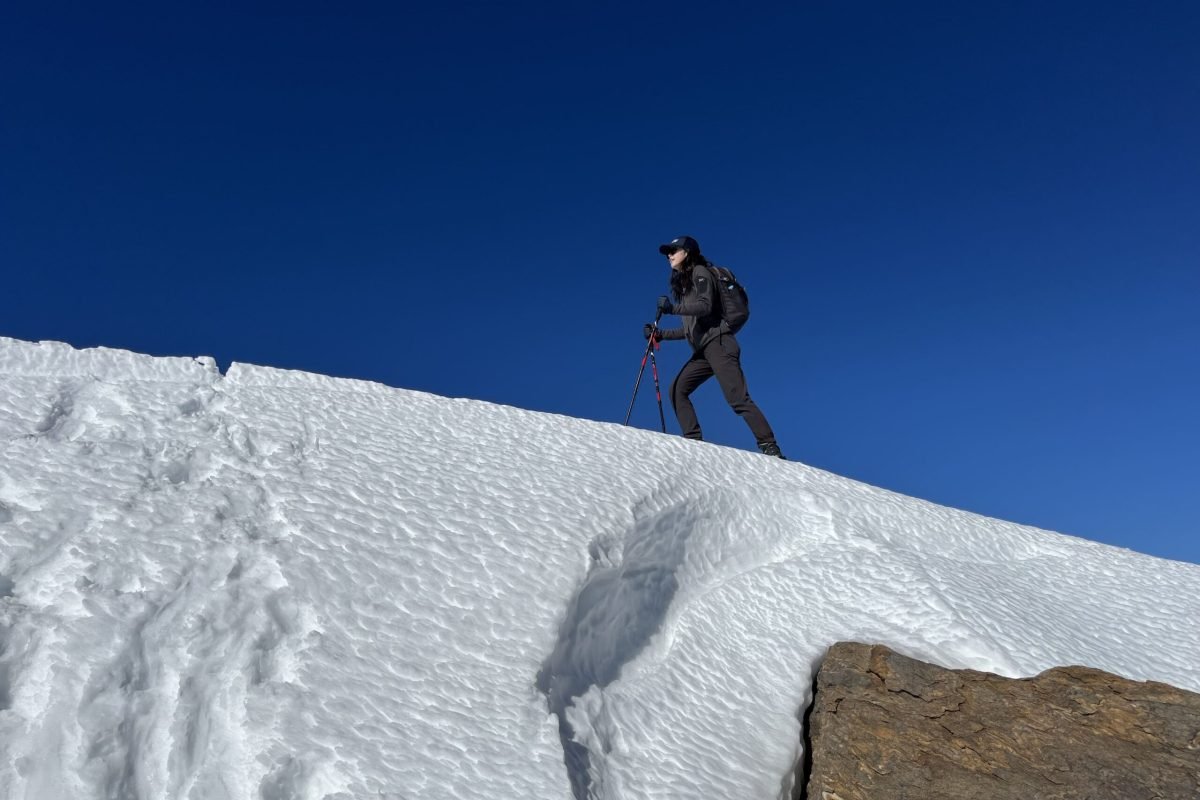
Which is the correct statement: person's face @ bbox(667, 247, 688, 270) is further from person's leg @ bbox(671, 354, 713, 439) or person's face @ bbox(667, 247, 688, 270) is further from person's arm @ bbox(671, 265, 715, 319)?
person's leg @ bbox(671, 354, 713, 439)

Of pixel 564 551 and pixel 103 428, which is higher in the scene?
pixel 103 428

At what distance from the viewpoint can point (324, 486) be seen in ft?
14.7

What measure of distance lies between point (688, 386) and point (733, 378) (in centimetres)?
71

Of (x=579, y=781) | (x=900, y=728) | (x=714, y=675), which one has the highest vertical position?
(x=714, y=675)

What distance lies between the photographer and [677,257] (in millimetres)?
8766

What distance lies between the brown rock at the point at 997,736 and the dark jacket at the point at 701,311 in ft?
15.2

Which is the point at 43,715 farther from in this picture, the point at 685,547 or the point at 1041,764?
the point at 1041,764

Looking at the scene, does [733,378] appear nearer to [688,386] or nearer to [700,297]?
[688,386]

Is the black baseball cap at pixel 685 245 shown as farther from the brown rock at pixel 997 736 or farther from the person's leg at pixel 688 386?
the brown rock at pixel 997 736

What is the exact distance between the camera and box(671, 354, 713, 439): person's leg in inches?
348

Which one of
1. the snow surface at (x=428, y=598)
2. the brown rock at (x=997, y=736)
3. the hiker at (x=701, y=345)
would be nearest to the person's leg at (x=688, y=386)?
the hiker at (x=701, y=345)

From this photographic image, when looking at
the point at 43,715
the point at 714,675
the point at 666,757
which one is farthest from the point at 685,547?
the point at 43,715

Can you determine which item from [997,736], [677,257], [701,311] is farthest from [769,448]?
[997,736]

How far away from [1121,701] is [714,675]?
2352 mm
